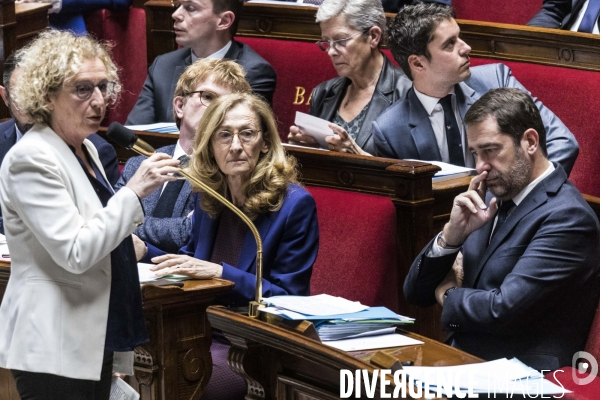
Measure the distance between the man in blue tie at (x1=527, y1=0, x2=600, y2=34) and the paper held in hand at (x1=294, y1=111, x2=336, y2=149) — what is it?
0.93 m

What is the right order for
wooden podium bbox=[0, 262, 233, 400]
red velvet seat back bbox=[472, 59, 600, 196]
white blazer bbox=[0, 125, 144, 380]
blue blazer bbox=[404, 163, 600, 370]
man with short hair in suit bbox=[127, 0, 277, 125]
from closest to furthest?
white blazer bbox=[0, 125, 144, 380] → blue blazer bbox=[404, 163, 600, 370] → wooden podium bbox=[0, 262, 233, 400] → red velvet seat back bbox=[472, 59, 600, 196] → man with short hair in suit bbox=[127, 0, 277, 125]

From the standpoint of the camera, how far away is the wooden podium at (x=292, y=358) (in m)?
1.53

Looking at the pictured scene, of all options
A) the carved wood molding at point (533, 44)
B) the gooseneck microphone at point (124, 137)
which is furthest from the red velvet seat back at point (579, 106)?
the gooseneck microphone at point (124, 137)

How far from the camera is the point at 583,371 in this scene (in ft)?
5.81

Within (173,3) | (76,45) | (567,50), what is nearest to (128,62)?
(173,3)

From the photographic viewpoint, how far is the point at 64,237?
1.50 metres

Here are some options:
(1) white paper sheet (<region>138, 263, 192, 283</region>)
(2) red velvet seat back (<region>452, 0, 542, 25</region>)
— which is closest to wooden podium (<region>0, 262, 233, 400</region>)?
(1) white paper sheet (<region>138, 263, 192, 283</region>)

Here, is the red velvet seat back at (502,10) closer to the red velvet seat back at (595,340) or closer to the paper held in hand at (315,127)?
the paper held in hand at (315,127)

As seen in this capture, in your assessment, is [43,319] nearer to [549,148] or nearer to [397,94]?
[549,148]

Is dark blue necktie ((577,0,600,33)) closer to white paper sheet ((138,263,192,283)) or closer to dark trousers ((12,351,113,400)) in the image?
white paper sheet ((138,263,192,283))

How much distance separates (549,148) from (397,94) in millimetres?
580

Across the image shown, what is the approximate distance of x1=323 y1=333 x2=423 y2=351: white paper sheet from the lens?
1582 millimetres

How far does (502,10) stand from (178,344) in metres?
2.03

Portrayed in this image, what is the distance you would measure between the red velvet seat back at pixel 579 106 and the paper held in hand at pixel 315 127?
649mm
